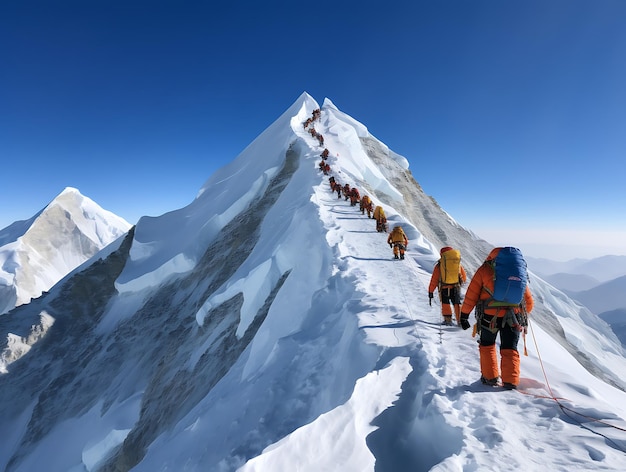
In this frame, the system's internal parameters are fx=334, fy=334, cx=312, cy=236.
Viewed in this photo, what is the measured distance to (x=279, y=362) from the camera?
21.9 ft

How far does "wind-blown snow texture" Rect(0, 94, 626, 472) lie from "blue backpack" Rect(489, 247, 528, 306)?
4.32ft

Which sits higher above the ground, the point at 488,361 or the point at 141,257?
the point at 141,257

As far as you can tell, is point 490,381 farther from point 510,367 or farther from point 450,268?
point 450,268

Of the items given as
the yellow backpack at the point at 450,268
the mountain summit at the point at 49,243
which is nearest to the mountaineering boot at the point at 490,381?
the yellow backpack at the point at 450,268

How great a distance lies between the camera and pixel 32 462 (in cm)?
1819

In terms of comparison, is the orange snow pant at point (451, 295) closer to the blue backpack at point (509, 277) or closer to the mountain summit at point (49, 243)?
the blue backpack at point (509, 277)

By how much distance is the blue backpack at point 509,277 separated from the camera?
16.0 ft

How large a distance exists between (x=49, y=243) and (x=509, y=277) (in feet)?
546

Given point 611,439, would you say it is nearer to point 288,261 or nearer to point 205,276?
point 288,261

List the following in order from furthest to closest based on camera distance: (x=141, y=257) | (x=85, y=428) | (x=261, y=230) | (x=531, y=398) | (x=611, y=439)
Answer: (x=141, y=257) < (x=261, y=230) < (x=85, y=428) < (x=531, y=398) < (x=611, y=439)

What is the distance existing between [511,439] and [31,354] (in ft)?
112

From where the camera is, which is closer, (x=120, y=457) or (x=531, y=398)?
(x=531, y=398)

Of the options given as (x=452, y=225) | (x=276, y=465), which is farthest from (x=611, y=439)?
(x=452, y=225)

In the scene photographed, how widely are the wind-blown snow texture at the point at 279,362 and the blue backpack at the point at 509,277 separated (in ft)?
4.32
